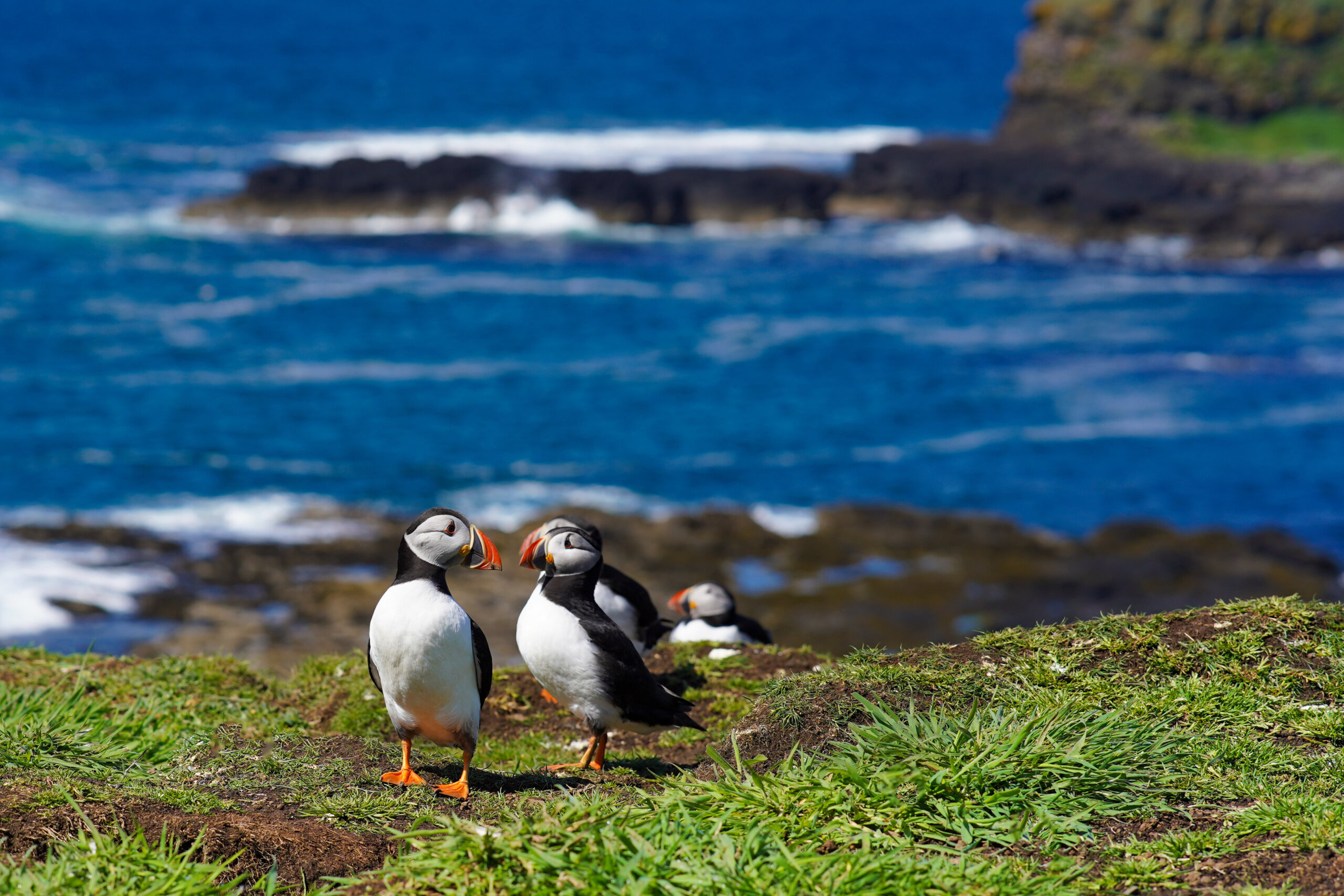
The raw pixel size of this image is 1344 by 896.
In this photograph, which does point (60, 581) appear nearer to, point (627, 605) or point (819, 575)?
point (819, 575)

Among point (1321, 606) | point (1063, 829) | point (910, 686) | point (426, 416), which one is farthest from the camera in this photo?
point (426, 416)

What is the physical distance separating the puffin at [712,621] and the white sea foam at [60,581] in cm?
1044

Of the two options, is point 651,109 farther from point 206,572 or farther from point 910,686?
point 910,686

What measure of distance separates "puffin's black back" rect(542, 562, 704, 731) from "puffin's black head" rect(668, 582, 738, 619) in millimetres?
2577

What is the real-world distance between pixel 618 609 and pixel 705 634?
1421mm

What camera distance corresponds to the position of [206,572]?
18.9 meters

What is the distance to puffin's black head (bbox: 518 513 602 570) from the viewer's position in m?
7.22

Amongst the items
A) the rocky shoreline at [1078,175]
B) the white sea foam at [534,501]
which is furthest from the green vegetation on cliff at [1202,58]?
the white sea foam at [534,501]

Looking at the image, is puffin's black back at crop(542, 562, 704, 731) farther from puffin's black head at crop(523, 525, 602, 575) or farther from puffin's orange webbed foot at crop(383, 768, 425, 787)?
puffin's orange webbed foot at crop(383, 768, 425, 787)

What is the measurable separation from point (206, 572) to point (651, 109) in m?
62.6

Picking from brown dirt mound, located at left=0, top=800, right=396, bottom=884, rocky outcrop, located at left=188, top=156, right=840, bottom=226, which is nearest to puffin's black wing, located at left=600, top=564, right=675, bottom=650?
brown dirt mound, located at left=0, top=800, right=396, bottom=884

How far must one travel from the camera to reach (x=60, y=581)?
18297 millimetres

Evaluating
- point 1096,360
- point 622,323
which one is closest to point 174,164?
point 622,323

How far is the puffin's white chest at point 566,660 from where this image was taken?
689 centimetres
